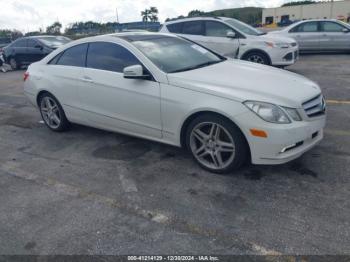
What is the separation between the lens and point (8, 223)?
124 inches

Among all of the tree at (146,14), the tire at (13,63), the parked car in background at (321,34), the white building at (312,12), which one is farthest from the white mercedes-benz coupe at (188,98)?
the tree at (146,14)

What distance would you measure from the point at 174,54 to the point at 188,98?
104 cm

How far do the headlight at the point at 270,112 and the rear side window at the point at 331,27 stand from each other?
1089cm

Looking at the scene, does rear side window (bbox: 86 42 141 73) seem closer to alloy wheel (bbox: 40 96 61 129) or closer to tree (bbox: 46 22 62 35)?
alloy wheel (bbox: 40 96 61 129)

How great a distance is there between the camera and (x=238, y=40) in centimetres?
927

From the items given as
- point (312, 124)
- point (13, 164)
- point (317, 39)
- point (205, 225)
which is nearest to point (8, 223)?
point (13, 164)

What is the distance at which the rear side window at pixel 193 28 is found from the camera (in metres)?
9.89

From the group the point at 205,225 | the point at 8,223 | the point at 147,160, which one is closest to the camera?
the point at 205,225

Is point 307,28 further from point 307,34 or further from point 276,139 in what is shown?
point 276,139

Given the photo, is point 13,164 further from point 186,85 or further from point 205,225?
point 205,225

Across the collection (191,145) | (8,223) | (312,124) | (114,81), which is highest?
(114,81)

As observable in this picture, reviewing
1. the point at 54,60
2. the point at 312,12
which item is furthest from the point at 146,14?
the point at 54,60

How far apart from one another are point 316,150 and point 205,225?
210 cm

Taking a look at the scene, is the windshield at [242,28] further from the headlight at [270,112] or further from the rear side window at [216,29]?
the headlight at [270,112]
